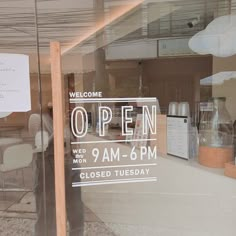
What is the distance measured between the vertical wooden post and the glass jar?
2.12ft

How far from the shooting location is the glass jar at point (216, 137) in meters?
1.26

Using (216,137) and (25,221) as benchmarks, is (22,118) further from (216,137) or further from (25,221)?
(216,137)

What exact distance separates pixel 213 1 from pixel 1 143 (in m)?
1.62

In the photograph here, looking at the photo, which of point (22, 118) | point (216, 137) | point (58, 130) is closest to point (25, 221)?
point (22, 118)

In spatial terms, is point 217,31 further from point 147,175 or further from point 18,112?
point 18,112

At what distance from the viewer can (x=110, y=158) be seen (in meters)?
1.29

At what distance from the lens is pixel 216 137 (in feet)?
4.25

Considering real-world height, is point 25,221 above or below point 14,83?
below

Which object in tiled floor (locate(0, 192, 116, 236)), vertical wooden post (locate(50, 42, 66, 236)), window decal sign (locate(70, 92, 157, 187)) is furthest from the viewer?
tiled floor (locate(0, 192, 116, 236))

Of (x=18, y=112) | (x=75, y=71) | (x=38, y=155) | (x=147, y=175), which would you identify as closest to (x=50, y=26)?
(x=75, y=71)

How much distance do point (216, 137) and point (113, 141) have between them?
48 cm

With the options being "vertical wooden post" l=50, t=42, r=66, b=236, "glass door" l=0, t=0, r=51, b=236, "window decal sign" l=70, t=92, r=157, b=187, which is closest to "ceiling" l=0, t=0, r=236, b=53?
"glass door" l=0, t=0, r=51, b=236

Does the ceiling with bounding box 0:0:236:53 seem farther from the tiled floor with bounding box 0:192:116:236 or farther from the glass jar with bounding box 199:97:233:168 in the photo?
the tiled floor with bounding box 0:192:116:236

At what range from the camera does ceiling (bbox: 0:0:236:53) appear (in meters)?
1.32
